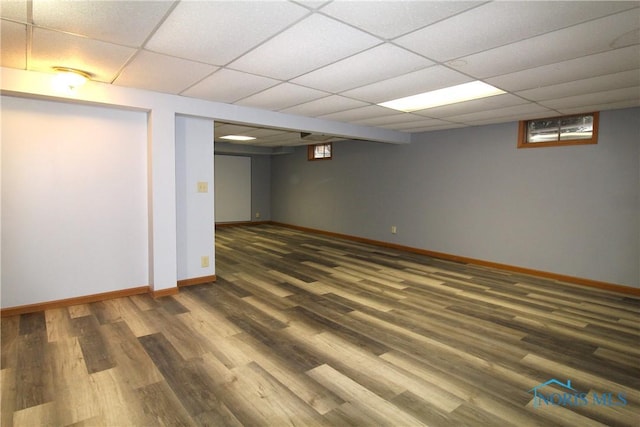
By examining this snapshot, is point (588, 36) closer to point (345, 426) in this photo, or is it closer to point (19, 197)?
point (345, 426)

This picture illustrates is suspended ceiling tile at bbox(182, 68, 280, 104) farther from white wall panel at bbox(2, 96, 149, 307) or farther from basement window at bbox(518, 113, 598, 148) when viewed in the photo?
basement window at bbox(518, 113, 598, 148)

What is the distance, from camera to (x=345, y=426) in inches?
72.6

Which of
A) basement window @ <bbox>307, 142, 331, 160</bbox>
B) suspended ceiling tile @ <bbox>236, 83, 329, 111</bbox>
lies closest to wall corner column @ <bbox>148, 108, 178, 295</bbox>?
suspended ceiling tile @ <bbox>236, 83, 329, 111</bbox>

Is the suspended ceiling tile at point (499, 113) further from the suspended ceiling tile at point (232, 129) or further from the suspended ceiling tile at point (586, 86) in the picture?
the suspended ceiling tile at point (232, 129)

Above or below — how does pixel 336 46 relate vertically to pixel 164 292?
above

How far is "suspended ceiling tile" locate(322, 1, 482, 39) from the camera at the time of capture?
71.7 inches

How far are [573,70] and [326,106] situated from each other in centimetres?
248

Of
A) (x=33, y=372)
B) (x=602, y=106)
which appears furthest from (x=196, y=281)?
(x=602, y=106)

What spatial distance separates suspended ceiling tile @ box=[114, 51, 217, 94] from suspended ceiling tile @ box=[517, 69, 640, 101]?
10.4ft

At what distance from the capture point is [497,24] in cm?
204

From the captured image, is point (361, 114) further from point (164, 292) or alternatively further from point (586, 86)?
point (164, 292)

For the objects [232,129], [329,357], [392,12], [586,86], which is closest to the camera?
[392,12]

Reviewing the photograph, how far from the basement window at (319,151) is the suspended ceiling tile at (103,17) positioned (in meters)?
6.45

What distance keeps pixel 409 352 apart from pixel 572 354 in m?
1.30
